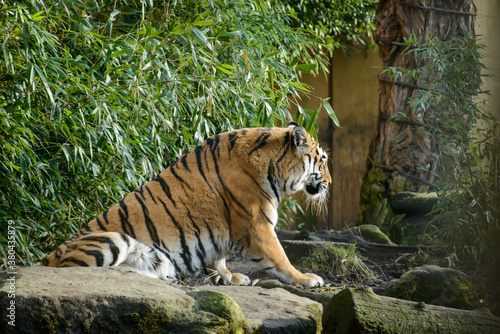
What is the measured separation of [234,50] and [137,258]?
6.74ft

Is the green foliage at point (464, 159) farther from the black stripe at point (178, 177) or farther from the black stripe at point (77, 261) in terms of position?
the black stripe at point (77, 261)

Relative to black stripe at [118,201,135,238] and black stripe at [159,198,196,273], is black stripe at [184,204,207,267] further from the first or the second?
black stripe at [118,201,135,238]

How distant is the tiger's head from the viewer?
339 cm

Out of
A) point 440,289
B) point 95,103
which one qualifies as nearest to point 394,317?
point 440,289

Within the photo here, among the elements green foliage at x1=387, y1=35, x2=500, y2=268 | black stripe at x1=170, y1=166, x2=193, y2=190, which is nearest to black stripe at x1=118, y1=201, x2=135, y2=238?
black stripe at x1=170, y1=166, x2=193, y2=190

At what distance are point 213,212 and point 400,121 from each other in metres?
3.05

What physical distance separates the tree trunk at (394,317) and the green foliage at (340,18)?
533cm

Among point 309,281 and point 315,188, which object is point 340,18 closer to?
point 315,188

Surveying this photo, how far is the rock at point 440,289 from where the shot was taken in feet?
9.16

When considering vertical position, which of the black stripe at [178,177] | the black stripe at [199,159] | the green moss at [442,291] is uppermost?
the black stripe at [199,159]

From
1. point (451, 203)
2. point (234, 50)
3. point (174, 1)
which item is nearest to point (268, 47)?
point (234, 50)

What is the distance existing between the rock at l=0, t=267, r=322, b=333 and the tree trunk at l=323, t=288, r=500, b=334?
0.13 metres

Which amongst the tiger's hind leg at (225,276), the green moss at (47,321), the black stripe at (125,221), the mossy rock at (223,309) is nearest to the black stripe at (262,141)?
the tiger's hind leg at (225,276)

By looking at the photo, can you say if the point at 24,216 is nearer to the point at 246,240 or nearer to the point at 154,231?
the point at 154,231
